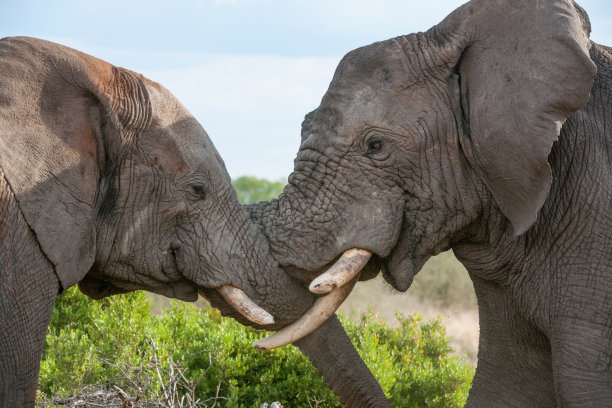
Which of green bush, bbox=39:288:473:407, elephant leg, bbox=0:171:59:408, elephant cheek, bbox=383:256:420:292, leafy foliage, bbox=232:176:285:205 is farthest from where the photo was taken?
leafy foliage, bbox=232:176:285:205

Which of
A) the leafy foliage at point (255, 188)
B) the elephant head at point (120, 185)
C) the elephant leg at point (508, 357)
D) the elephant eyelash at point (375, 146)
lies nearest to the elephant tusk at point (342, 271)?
the elephant head at point (120, 185)

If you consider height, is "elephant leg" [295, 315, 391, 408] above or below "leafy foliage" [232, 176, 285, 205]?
above

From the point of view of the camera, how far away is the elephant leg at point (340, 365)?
17.4 ft

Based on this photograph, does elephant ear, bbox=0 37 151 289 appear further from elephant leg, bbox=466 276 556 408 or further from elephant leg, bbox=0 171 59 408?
elephant leg, bbox=466 276 556 408

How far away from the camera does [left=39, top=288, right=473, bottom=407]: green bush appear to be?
6168 millimetres

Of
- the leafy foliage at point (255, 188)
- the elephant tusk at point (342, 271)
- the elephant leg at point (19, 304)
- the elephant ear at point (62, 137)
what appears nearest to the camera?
the elephant leg at point (19, 304)

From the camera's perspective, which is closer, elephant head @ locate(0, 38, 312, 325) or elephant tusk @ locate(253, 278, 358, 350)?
elephant head @ locate(0, 38, 312, 325)

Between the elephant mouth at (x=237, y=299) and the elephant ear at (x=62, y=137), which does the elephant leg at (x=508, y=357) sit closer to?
the elephant mouth at (x=237, y=299)

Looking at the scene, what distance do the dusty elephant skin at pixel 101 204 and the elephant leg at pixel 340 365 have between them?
0.26 m

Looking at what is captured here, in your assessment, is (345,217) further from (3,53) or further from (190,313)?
(190,313)

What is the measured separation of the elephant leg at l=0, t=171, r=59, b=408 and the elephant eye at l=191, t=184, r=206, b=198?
2.84 ft

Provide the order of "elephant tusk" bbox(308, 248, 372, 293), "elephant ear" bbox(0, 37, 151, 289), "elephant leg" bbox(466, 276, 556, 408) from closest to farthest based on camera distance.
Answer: "elephant ear" bbox(0, 37, 151, 289) → "elephant tusk" bbox(308, 248, 372, 293) → "elephant leg" bbox(466, 276, 556, 408)

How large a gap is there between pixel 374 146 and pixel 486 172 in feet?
1.72

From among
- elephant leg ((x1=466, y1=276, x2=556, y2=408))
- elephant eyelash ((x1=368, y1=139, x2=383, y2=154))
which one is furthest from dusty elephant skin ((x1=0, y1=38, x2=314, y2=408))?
elephant leg ((x1=466, y1=276, x2=556, y2=408))
